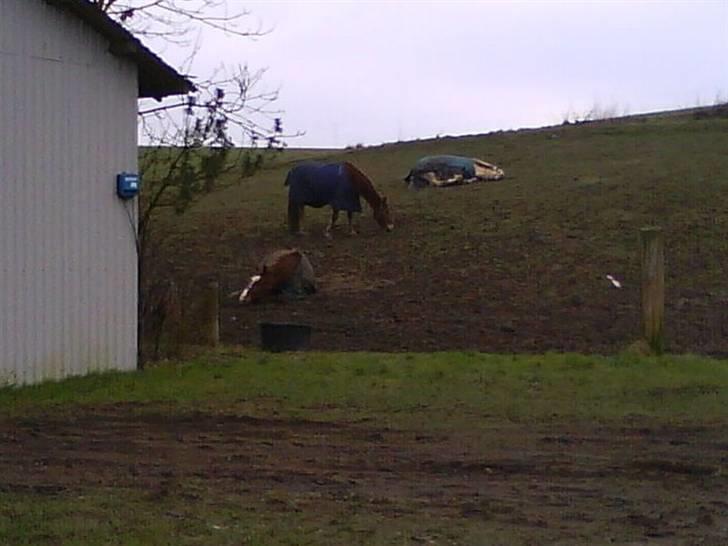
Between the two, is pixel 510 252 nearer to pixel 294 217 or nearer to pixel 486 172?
pixel 294 217

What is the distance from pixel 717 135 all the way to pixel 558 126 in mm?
10504

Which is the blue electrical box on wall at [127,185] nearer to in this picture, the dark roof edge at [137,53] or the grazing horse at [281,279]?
the dark roof edge at [137,53]

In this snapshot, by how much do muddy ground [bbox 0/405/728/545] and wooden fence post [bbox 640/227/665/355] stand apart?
5230mm

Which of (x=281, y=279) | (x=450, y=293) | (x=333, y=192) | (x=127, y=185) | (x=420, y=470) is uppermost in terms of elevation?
(x=333, y=192)

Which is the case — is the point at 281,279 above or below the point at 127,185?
below

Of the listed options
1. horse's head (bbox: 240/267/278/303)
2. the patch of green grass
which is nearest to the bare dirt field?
horse's head (bbox: 240/267/278/303)

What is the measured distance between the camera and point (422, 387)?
15.1 meters

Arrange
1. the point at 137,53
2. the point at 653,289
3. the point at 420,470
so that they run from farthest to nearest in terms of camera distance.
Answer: the point at 653,289
the point at 137,53
the point at 420,470

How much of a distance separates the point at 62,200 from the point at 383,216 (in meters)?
16.3

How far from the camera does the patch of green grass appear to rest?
44.3 feet

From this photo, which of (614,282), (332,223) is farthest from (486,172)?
(614,282)

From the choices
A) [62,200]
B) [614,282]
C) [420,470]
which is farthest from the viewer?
[614,282]

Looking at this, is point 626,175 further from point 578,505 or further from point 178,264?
point 578,505

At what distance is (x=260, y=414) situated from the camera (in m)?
13.3
